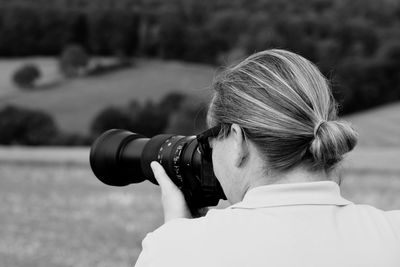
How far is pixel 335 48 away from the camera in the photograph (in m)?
49.8

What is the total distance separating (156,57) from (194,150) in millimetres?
53161

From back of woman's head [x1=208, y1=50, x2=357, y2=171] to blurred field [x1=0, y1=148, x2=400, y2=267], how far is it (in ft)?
4.57

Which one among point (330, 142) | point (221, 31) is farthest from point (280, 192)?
point (221, 31)

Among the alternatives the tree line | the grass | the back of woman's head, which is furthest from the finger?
the tree line

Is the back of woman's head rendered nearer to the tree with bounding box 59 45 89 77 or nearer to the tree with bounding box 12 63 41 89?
the tree with bounding box 12 63 41 89

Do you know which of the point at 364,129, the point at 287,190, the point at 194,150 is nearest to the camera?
the point at 287,190

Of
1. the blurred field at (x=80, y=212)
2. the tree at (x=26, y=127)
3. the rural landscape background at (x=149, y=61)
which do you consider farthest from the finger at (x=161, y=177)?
the tree at (x=26, y=127)

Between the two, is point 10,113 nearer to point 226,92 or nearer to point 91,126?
point 91,126

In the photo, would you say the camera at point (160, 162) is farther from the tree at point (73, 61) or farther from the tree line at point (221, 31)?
the tree at point (73, 61)

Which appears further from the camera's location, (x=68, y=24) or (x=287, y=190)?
(x=68, y=24)

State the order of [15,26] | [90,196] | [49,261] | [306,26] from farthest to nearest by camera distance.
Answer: [15,26], [306,26], [90,196], [49,261]

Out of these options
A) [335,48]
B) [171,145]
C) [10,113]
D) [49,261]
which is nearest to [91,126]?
[10,113]

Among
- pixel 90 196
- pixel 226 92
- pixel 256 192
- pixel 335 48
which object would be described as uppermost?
pixel 226 92

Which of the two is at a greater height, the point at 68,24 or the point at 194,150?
the point at 194,150
